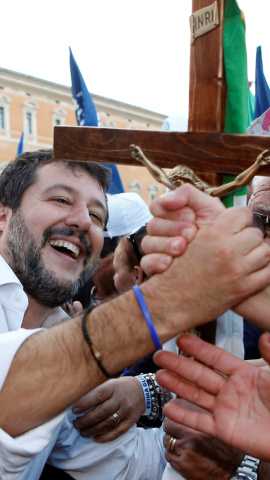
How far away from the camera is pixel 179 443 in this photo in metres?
2.02

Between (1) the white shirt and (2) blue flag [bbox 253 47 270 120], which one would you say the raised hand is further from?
(2) blue flag [bbox 253 47 270 120]

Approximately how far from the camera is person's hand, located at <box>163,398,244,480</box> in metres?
1.96

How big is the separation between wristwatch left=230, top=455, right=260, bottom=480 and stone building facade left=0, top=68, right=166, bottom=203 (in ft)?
88.8

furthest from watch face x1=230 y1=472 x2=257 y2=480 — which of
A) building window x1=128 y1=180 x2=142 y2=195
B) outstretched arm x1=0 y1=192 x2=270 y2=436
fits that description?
building window x1=128 y1=180 x2=142 y2=195

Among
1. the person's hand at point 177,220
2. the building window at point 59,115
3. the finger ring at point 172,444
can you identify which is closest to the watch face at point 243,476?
the finger ring at point 172,444

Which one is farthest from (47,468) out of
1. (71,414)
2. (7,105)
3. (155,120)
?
(155,120)

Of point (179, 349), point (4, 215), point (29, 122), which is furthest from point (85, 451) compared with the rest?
point (29, 122)

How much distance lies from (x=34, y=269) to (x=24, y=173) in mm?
598

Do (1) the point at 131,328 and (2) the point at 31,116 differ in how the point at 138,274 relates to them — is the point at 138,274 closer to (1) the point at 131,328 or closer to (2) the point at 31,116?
(1) the point at 131,328

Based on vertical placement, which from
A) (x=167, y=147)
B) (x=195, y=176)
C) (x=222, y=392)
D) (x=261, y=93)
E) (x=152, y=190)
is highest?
(x=261, y=93)

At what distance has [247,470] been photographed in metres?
2.05

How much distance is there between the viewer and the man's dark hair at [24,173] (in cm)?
278

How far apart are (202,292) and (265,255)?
0.69 feet

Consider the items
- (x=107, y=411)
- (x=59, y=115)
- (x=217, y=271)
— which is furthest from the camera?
(x=59, y=115)
